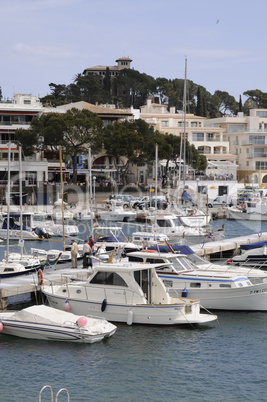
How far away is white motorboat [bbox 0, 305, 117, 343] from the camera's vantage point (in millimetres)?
21156

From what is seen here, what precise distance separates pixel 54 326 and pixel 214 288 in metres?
7.13

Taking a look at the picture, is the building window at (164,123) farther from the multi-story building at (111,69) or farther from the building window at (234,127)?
the multi-story building at (111,69)

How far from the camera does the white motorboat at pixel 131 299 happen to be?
22.9 metres

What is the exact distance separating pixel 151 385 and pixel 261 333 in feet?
21.3

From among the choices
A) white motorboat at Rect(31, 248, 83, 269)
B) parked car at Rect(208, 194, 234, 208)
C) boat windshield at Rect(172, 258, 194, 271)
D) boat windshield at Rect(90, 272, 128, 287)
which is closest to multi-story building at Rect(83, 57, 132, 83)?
parked car at Rect(208, 194, 234, 208)

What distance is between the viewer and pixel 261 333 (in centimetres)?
2328

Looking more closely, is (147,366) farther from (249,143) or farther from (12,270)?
(249,143)

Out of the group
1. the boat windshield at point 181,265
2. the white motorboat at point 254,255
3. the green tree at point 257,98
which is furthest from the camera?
the green tree at point 257,98

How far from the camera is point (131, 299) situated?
2305cm

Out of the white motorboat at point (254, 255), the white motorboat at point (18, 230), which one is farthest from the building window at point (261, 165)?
the white motorboat at point (254, 255)

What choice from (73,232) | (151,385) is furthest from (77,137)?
(151,385)

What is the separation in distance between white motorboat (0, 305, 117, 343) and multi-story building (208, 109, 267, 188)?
75792 millimetres

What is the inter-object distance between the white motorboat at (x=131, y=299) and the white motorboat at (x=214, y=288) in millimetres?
1685

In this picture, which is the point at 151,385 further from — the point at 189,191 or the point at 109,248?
the point at 189,191
